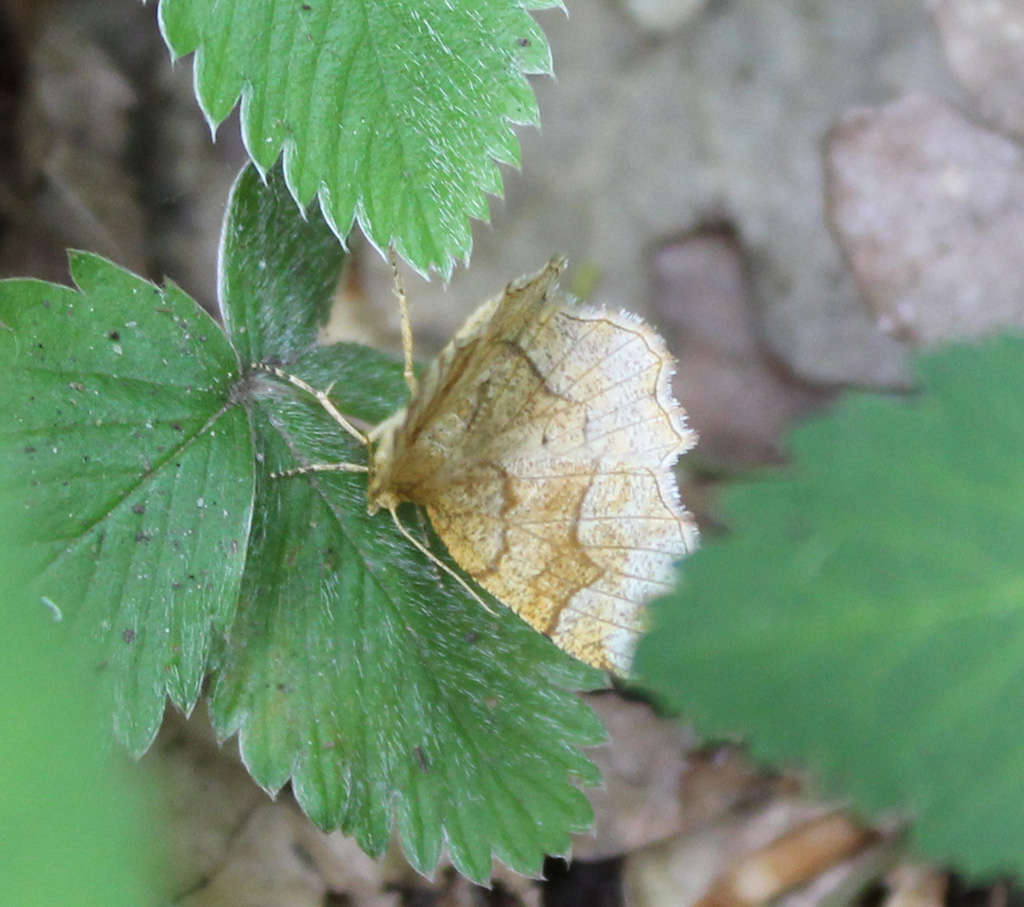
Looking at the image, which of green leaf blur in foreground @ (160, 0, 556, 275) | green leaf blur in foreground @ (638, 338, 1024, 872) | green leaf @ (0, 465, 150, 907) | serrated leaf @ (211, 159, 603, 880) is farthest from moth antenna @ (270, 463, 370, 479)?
green leaf @ (0, 465, 150, 907)

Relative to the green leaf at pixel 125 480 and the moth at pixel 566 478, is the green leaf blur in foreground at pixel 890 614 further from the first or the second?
the green leaf at pixel 125 480

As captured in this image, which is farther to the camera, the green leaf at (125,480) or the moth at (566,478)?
the moth at (566,478)

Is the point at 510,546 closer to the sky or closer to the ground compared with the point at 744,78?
closer to the ground

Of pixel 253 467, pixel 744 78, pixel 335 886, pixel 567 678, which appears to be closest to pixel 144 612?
pixel 253 467

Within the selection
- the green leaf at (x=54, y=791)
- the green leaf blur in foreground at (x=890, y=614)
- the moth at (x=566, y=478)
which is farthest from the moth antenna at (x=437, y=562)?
the green leaf at (x=54, y=791)

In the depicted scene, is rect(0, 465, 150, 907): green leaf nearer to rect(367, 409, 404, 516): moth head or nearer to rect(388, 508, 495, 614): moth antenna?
rect(367, 409, 404, 516): moth head

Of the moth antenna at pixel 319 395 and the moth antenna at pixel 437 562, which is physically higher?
the moth antenna at pixel 319 395

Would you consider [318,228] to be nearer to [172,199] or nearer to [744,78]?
[172,199]
